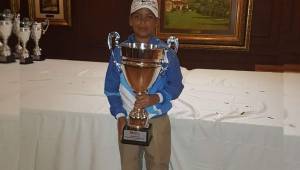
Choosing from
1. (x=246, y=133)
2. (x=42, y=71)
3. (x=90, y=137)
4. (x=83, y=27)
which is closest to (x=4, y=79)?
(x=42, y=71)

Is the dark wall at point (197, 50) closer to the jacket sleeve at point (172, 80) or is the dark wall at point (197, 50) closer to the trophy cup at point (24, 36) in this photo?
the trophy cup at point (24, 36)

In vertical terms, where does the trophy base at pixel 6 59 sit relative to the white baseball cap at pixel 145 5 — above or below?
below

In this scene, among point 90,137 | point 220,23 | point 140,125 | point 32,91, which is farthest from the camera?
point 220,23

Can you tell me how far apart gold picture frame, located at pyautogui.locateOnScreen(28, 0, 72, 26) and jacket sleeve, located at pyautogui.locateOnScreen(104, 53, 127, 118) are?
3.11 m

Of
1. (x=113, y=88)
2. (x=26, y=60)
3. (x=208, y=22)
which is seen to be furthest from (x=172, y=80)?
(x=208, y=22)

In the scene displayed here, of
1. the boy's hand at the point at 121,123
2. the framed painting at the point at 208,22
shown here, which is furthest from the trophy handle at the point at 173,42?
the framed painting at the point at 208,22

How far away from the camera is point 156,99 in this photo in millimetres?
1588

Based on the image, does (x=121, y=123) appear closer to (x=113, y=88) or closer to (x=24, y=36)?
(x=113, y=88)

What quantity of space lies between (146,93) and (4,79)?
1.33 meters

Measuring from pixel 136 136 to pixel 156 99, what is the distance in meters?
0.17

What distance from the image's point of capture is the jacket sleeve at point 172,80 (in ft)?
5.33

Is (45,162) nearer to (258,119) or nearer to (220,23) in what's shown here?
(258,119)

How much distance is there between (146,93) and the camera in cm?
157

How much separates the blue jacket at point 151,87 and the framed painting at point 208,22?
2.69 m
